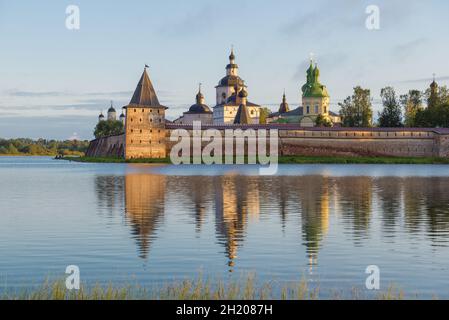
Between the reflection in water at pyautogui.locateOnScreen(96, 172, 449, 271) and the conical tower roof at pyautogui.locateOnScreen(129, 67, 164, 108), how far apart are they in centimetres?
4369

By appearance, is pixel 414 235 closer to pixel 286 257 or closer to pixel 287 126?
pixel 286 257

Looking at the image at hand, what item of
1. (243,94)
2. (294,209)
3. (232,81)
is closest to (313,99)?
(243,94)

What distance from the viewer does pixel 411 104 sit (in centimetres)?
9000

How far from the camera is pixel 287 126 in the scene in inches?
3137

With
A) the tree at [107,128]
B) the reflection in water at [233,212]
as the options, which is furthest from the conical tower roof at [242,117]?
the reflection in water at [233,212]

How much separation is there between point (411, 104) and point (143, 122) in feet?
121

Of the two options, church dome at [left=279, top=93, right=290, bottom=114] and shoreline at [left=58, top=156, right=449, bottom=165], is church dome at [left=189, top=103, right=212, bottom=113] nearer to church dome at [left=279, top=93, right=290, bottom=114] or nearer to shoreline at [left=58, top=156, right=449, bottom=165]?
church dome at [left=279, top=93, right=290, bottom=114]

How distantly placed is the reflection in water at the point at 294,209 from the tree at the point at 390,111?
56.5 metres

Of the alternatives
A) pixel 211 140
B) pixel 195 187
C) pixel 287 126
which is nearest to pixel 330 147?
pixel 287 126
